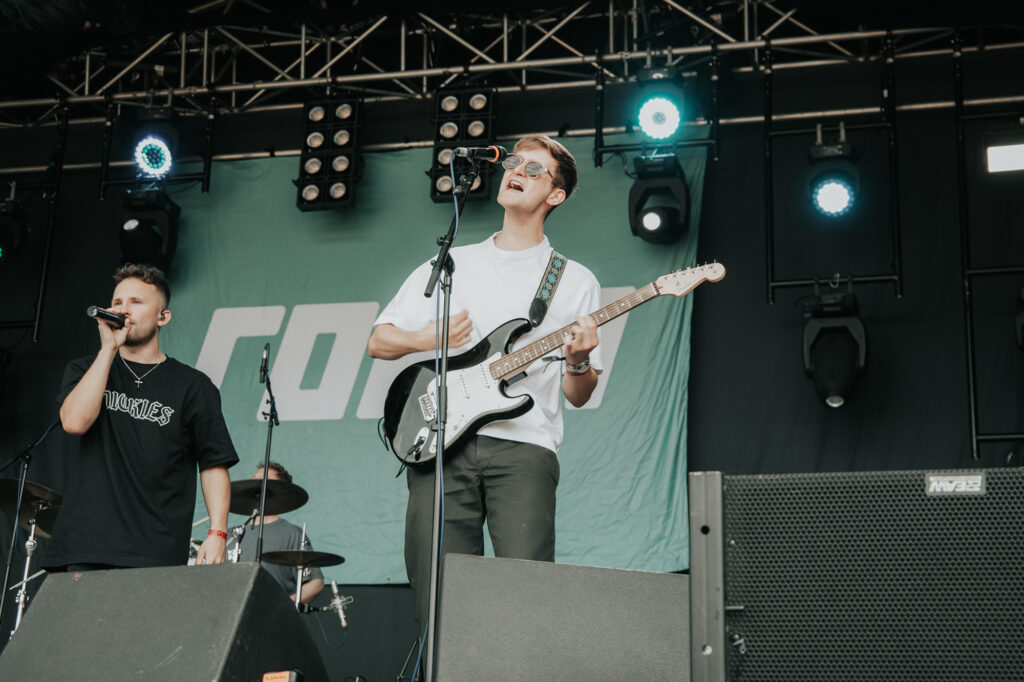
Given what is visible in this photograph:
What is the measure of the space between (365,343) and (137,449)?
10.9 feet

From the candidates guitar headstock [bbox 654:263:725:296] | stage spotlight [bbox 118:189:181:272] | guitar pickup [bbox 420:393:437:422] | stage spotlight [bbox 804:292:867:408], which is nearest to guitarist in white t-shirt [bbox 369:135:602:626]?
guitar pickup [bbox 420:393:437:422]

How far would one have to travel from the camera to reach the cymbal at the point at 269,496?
5719 mm

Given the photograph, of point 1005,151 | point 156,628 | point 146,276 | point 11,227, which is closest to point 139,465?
point 146,276

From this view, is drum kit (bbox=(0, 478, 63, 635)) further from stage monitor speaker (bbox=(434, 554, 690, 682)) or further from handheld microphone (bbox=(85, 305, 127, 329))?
stage monitor speaker (bbox=(434, 554, 690, 682))

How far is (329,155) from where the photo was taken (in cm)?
716

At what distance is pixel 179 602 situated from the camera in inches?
102

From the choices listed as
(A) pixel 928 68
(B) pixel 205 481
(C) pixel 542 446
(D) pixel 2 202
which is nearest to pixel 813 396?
(A) pixel 928 68

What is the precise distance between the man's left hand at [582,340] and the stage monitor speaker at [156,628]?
Answer: 122cm

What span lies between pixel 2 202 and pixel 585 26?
3.82m

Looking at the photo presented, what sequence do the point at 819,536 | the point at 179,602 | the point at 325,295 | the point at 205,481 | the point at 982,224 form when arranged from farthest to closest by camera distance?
the point at 325,295, the point at 982,224, the point at 205,481, the point at 179,602, the point at 819,536

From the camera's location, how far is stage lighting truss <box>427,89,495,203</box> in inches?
270

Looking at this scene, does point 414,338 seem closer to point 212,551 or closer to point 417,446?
point 417,446

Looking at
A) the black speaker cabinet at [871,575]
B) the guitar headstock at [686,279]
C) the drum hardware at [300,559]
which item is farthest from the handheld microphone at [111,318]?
the drum hardware at [300,559]

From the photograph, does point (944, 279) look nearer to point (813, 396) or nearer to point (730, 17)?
point (813, 396)
